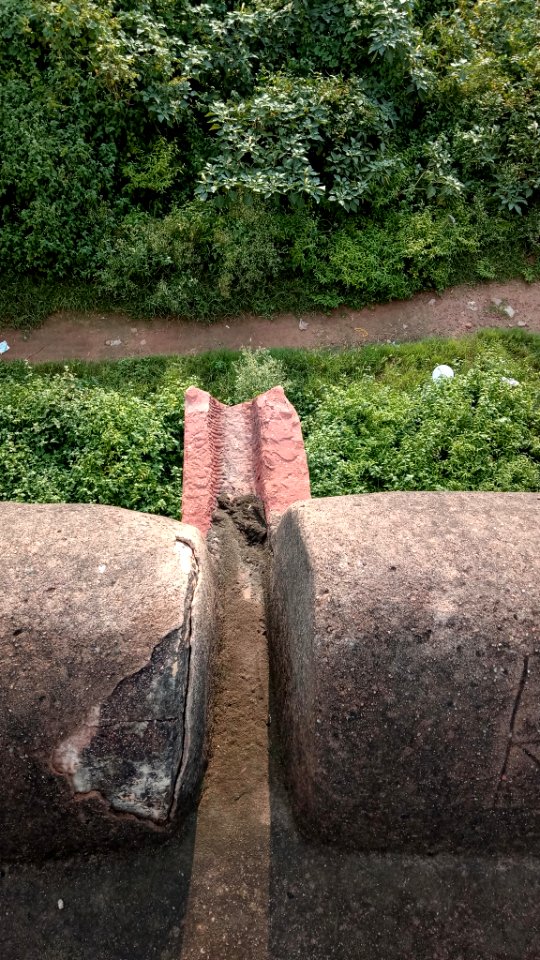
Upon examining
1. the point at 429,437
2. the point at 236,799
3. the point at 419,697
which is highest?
the point at 419,697

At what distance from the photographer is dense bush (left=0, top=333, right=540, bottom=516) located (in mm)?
4816

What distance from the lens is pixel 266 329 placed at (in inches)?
238

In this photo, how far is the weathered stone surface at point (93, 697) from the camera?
6.43ft

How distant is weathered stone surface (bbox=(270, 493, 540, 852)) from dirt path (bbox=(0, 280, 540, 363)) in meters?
4.08

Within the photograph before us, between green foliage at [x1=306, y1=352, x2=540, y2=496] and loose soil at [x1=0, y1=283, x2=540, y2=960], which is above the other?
loose soil at [x1=0, y1=283, x2=540, y2=960]

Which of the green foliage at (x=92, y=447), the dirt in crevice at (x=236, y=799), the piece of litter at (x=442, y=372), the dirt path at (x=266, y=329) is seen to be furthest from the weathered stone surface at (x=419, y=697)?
the dirt path at (x=266, y=329)

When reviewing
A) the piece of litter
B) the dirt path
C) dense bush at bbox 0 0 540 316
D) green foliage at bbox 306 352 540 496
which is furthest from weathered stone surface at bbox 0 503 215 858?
dense bush at bbox 0 0 540 316

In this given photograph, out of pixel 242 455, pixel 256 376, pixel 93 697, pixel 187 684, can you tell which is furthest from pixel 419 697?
pixel 256 376

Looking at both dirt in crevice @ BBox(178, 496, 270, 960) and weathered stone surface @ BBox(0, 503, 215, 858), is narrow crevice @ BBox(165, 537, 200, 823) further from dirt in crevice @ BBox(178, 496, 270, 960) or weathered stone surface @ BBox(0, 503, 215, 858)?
dirt in crevice @ BBox(178, 496, 270, 960)

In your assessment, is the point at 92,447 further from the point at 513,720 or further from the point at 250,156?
the point at 513,720

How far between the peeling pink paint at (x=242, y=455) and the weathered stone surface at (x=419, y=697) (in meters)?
1.21

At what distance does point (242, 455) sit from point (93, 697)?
2.08 m

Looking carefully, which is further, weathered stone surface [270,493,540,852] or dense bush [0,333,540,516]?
dense bush [0,333,540,516]

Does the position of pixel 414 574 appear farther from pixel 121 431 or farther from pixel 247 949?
pixel 121 431
